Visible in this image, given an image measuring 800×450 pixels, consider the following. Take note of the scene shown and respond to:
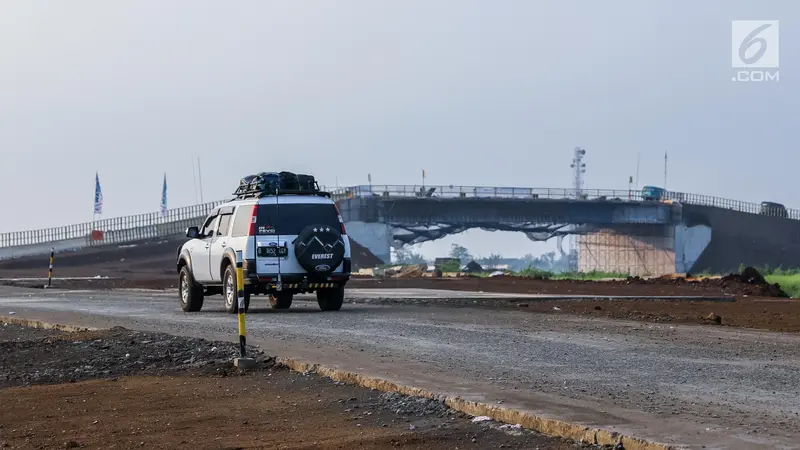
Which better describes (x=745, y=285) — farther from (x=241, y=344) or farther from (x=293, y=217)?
(x=241, y=344)

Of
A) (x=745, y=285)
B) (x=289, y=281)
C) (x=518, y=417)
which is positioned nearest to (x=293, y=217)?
(x=289, y=281)

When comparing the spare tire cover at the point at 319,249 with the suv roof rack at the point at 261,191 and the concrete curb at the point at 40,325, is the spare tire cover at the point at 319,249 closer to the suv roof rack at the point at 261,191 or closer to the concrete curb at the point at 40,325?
the suv roof rack at the point at 261,191

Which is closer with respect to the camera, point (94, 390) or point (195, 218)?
point (94, 390)

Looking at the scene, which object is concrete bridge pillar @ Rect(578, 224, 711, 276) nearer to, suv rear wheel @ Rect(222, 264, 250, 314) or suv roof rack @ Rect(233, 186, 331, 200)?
suv roof rack @ Rect(233, 186, 331, 200)

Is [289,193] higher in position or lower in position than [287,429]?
higher

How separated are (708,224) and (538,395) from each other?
3859 inches

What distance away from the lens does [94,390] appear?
11.8 meters

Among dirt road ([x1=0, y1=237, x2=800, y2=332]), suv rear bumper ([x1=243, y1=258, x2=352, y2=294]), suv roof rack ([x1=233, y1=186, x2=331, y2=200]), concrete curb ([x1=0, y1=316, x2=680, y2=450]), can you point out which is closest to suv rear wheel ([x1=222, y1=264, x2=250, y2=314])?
suv rear bumper ([x1=243, y1=258, x2=352, y2=294])

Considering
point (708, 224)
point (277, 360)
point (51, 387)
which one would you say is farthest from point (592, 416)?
point (708, 224)

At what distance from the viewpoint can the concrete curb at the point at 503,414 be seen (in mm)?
7850

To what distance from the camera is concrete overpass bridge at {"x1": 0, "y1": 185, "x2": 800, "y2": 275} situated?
92.4 m

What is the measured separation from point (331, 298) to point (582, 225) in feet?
272

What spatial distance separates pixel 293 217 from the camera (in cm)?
2222

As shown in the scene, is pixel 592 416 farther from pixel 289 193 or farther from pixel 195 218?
pixel 195 218
